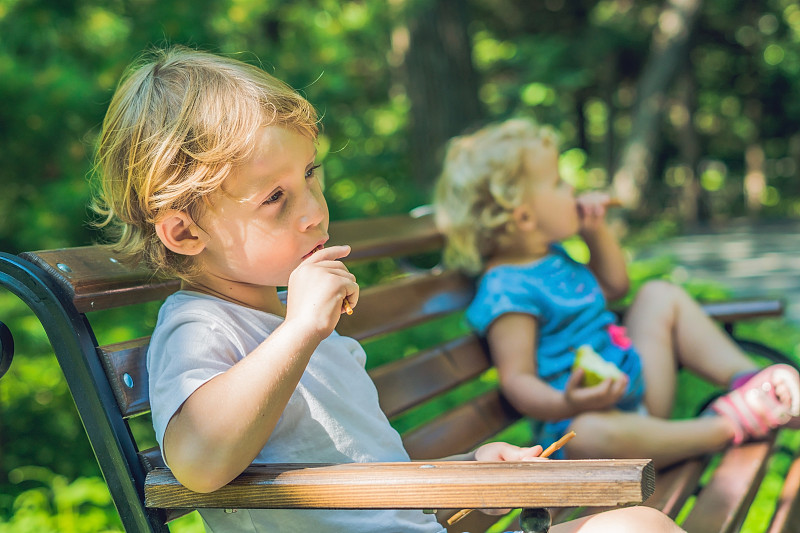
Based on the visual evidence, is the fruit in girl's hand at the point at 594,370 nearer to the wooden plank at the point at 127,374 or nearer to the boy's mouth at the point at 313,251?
the boy's mouth at the point at 313,251

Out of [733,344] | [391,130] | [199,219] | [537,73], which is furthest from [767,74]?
[199,219]

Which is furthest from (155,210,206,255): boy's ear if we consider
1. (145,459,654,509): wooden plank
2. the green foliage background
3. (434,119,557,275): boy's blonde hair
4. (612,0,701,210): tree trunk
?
(612,0,701,210): tree trunk

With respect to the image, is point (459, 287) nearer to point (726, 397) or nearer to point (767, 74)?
point (726, 397)

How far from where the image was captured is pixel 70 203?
12.0ft

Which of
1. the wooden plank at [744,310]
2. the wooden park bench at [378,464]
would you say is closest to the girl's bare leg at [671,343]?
the wooden plank at [744,310]

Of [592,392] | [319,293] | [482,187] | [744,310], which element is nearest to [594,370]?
[592,392]

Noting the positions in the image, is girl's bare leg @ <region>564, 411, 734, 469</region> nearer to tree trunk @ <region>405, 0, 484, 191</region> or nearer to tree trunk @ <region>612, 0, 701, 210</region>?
tree trunk @ <region>405, 0, 484, 191</region>

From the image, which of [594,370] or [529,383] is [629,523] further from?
[529,383]

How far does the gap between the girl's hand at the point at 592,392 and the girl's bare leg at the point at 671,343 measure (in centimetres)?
54

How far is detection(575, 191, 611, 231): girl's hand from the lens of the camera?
8.97ft

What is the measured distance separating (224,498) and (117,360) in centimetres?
35

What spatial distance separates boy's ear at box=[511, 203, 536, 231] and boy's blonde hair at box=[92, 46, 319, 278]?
3.64 ft

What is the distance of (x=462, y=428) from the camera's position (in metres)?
2.28

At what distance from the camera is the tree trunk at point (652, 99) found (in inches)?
406
